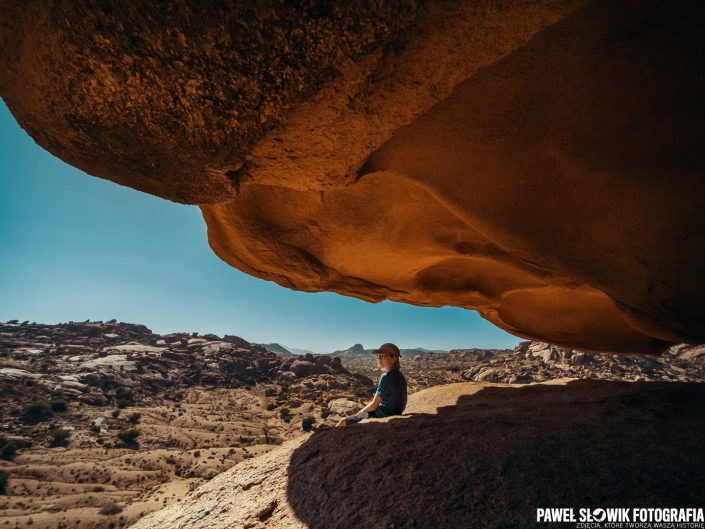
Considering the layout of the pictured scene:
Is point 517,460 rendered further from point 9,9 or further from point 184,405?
point 184,405

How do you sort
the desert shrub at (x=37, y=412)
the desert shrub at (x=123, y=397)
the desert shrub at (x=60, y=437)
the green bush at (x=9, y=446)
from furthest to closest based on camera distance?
the desert shrub at (x=123, y=397) < the desert shrub at (x=37, y=412) < the desert shrub at (x=60, y=437) < the green bush at (x=9, y=446)

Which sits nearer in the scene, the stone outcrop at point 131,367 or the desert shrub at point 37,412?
the desert shrub at point 37,412

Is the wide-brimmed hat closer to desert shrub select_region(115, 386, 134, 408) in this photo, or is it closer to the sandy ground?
the sandy ground

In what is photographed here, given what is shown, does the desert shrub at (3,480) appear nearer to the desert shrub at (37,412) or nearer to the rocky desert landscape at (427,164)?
the desert shrub at (37,412)

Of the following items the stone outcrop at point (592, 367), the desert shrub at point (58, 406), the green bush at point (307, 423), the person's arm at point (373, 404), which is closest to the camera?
the person's arm at point (373, 404)

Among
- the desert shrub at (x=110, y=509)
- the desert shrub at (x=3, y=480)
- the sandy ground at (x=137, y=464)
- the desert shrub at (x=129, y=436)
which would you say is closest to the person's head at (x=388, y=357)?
the sandy ground at (x=137, y=464)

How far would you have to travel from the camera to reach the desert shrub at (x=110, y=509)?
427 inches

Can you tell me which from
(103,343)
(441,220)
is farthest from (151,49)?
(103,343)

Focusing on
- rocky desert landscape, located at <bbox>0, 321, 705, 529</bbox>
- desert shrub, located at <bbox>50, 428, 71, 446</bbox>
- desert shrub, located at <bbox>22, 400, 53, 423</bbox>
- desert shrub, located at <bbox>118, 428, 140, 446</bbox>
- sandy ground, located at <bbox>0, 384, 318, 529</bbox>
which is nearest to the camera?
sandy ground, located at <bbox>0, 384, 318, 529</bbox>

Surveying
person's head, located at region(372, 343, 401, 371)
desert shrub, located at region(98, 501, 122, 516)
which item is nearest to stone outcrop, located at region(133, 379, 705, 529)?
person's head, located at region(372, 343, 401, 371)

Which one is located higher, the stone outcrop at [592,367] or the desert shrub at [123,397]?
the stone outcrop at [592,367]

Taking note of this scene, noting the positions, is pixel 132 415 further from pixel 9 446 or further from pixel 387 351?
pixel 387 351

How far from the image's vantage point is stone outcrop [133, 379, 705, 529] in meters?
1.69

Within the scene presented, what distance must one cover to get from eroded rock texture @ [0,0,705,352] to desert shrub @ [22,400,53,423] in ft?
94.0
